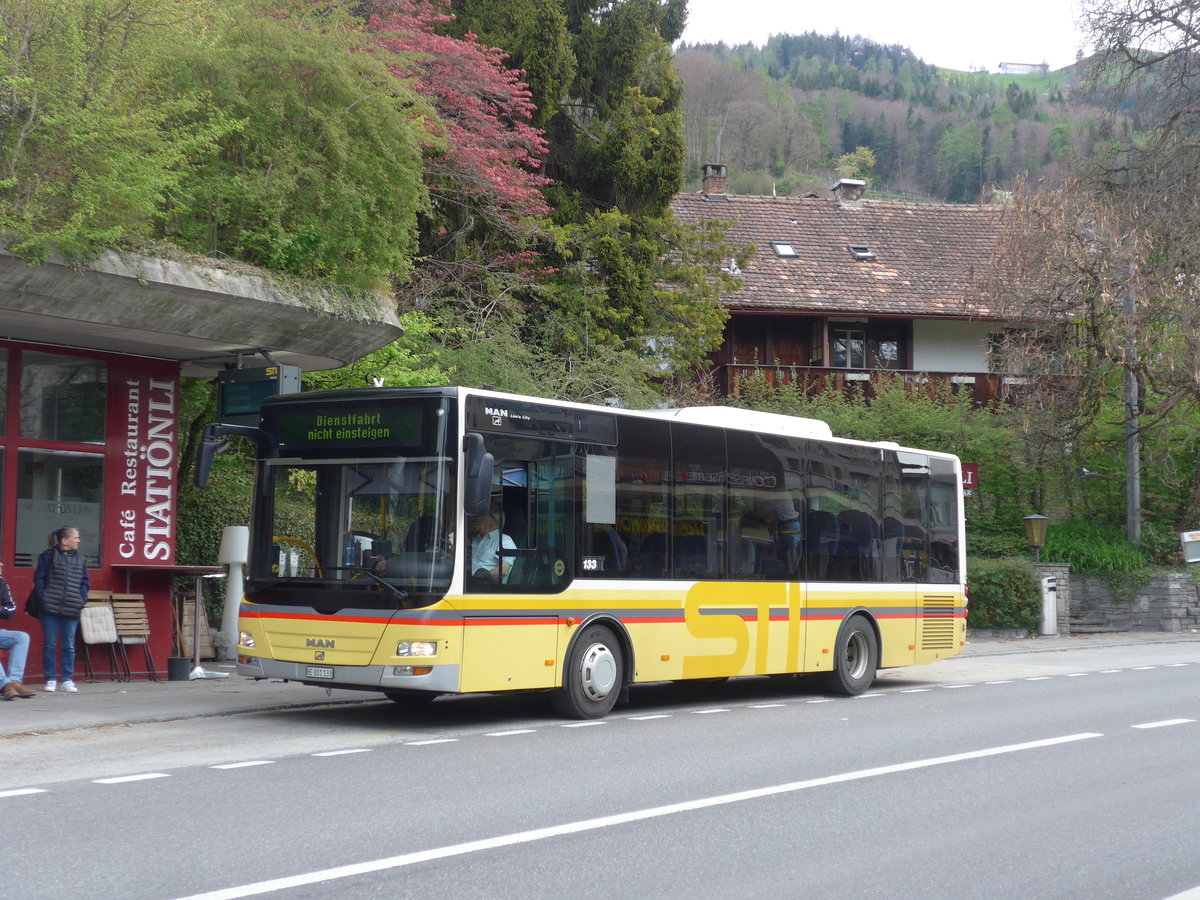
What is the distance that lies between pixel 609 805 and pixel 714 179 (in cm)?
4098

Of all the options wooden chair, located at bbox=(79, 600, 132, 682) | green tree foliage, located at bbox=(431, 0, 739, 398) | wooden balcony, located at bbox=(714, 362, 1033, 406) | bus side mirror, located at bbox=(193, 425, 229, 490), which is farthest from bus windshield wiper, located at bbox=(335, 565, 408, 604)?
wooden balcony, located at bbox=(714, 362, 1033, 406)

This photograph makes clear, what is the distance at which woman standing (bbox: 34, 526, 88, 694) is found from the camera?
14.0 m

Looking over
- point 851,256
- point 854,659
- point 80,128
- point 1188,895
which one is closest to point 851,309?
point 851,256

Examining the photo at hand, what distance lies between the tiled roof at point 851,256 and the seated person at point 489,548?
24.8m

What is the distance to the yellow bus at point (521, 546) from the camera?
1152cm

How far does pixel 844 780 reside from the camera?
9.45m

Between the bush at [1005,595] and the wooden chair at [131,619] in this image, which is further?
the bush at [1005,595]

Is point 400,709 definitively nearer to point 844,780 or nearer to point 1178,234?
point 844,780

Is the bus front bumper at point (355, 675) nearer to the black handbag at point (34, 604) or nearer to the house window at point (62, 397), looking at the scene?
the black handbag at point (34, 604)

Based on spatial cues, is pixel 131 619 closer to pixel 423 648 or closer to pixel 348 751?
pixel 423 648

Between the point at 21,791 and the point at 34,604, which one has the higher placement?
the point at 34,604

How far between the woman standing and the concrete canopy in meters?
2.22

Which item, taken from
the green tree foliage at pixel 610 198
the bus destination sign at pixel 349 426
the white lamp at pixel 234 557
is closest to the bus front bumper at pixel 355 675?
the bus destination sign at pixel 349 426

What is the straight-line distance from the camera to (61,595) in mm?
14016
